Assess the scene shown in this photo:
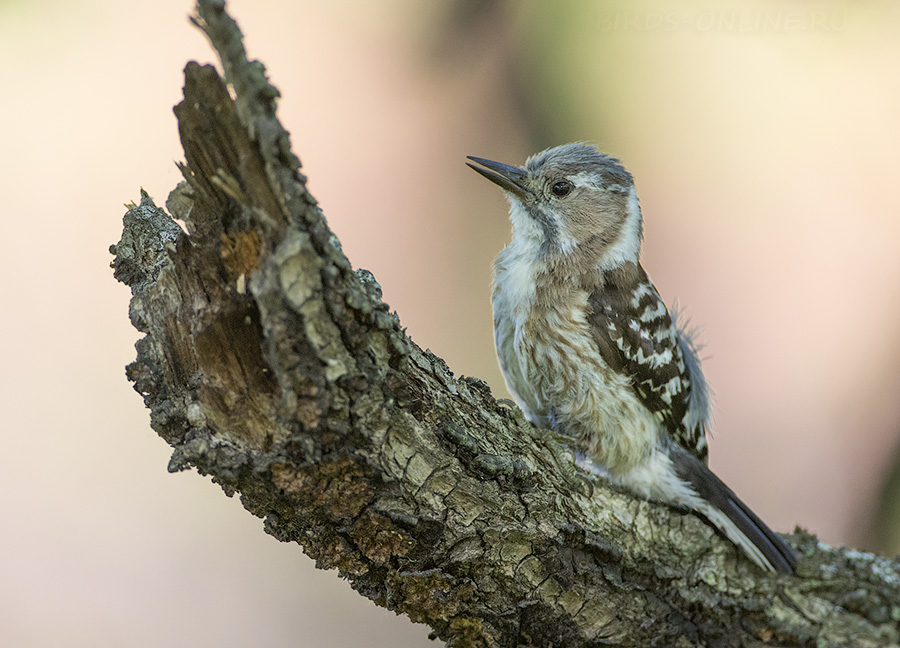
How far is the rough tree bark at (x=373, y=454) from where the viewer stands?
5.24 feet

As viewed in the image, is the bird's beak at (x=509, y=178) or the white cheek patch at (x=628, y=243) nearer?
the white cheek patch at (x=628, y=243)

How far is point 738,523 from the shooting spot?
2211 millimetres

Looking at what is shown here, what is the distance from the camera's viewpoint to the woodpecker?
109 inches

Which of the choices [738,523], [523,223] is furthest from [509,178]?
[738,523]

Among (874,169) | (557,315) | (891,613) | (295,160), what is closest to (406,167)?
(557,315)

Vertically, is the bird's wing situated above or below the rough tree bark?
above

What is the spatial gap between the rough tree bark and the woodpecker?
17.5 inches

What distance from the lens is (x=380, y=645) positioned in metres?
4.19

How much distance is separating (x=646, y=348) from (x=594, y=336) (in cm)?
24

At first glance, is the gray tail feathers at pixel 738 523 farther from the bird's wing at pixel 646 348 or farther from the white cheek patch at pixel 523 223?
the white cheek patch at pixel 523 223

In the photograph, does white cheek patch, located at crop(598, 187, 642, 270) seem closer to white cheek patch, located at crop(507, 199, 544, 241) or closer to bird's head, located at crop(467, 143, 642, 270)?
bird's head, located at crop(467, 143, 642, 270)

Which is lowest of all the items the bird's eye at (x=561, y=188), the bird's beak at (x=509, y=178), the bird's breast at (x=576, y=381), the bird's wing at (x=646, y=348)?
the bird's breast at (x=576, y=381)

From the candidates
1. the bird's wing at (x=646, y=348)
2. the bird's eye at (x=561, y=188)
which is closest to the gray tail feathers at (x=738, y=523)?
the bird's wing at (x=646, y=348)

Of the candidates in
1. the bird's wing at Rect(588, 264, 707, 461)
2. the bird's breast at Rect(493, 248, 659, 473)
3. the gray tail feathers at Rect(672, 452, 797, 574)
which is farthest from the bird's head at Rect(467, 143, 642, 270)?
the gray tail feathers at Rect(672, 452, 797, 574)
